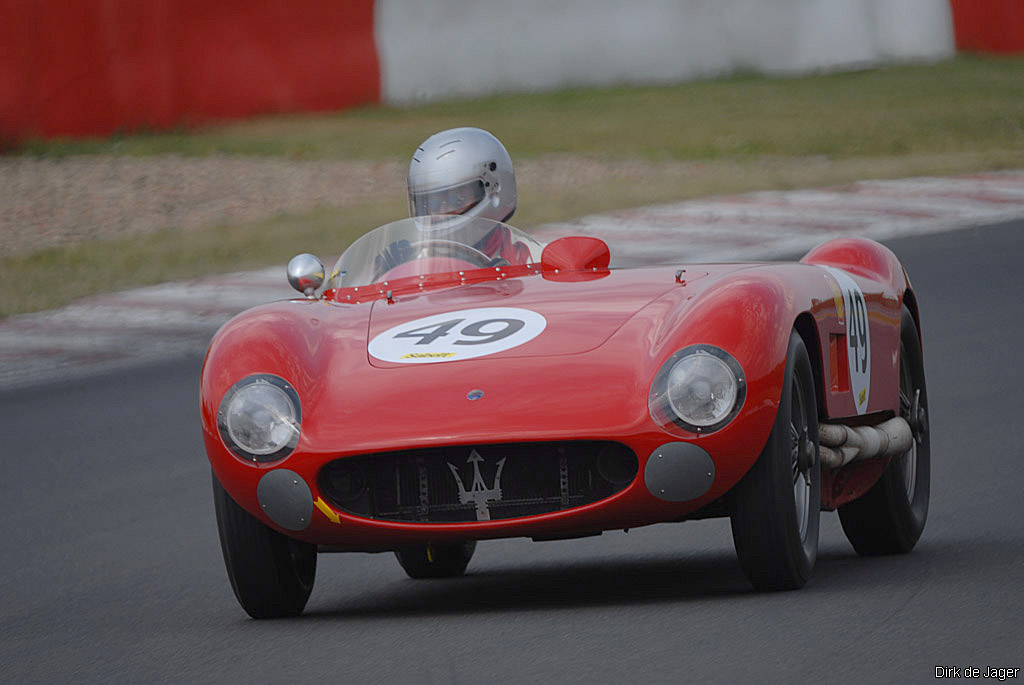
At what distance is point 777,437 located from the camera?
13.6 feet

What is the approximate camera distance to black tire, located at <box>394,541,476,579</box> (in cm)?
543

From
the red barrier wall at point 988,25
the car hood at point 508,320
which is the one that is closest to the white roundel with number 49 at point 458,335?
the car hood at point 508,320

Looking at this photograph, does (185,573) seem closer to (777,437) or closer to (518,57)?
(777,437)

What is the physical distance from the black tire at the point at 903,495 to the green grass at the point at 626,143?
8.13m

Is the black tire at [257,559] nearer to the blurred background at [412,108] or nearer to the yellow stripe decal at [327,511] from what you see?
the yellow stripe decal at [327,511]

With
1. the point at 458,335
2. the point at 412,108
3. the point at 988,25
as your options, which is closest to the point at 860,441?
the point at 458,335

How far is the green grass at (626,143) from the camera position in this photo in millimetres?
14445

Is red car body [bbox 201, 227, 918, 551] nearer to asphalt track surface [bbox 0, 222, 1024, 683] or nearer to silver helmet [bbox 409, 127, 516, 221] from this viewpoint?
asphalt track surface [bbox 0, 222, 1024, 683]

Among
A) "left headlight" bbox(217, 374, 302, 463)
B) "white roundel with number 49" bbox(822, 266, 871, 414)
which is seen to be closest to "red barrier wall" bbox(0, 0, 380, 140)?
"white roundel with number 49" bbox(822, 266, 871, 414)

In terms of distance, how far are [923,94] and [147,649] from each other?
19.2 metres

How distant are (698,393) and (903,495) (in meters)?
1.31

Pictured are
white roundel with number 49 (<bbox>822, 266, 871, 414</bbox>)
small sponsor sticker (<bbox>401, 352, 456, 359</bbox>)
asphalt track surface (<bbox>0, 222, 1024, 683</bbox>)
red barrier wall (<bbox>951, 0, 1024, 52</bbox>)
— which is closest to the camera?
asphalt track surface (<bbox>0, 222, 1024, 683</bbox>)

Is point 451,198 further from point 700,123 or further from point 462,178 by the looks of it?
point 700,123

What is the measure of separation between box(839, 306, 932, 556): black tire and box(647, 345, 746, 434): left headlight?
1.11 metres
